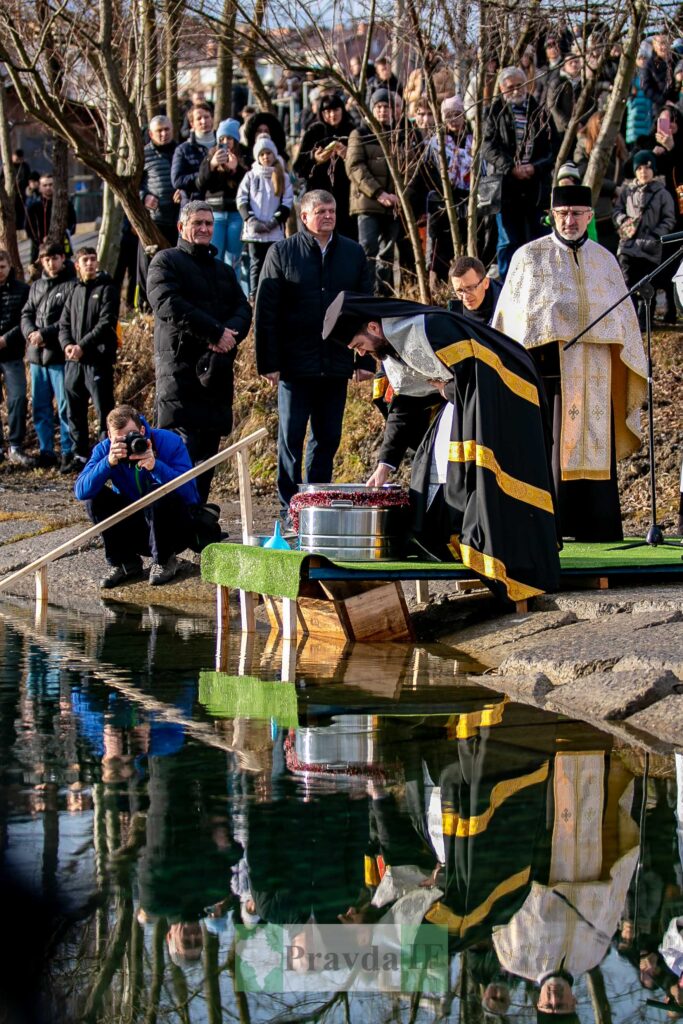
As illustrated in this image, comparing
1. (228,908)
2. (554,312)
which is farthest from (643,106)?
(228,908)

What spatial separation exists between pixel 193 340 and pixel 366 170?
3.52 m

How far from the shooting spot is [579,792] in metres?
4.85

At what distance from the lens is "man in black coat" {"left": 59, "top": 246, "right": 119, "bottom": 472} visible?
43.0 feet

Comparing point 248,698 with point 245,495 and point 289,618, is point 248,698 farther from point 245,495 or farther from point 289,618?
point 245,495

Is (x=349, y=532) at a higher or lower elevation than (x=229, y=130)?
lower

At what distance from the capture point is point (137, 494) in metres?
9.42

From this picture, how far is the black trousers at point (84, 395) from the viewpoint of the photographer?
1334 cm

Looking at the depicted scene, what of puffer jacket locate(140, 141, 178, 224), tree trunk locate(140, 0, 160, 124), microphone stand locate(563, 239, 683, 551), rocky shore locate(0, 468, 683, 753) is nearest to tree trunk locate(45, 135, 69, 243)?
tree trunk locate(140, 0, 160, 124)

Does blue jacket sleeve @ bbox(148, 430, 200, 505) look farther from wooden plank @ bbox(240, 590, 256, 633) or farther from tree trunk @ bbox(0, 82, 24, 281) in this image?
tree trunk @ bbox(0, 82, 24, 281)

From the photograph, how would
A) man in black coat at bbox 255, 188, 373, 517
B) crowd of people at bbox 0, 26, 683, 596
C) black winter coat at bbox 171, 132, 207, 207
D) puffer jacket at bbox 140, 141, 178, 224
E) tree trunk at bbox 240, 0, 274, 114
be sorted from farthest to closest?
puffer jacket at bbox 140, 141, 178, 224 < black winter coat at bbox 171, 132, 207, 207 < tree trunk at bbox 240, 0, 274, 114 < man in black coat at bbox 255, 188, 373, 517 < crowd of people at bbox 0, 26, 683, 596

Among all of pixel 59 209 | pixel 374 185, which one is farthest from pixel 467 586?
pixel 59 209

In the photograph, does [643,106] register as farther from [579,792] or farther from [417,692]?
[579,792]

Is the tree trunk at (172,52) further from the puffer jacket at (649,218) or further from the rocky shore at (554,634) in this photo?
the rocky shore at (554,634)

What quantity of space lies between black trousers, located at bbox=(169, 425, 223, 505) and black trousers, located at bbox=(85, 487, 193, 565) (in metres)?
0.70
